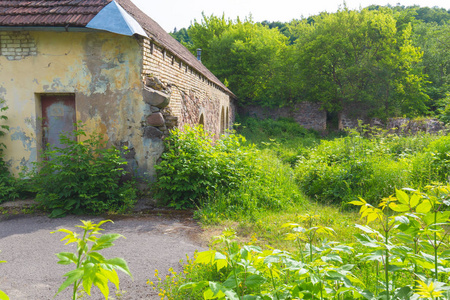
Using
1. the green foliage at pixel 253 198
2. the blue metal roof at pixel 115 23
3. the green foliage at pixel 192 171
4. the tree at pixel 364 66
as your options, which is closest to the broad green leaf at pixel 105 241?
the green foliage at pixel 253 198

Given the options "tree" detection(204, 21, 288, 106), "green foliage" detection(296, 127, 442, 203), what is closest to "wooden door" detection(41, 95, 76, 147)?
"green foliage" detection(296, 127, 442, 203)

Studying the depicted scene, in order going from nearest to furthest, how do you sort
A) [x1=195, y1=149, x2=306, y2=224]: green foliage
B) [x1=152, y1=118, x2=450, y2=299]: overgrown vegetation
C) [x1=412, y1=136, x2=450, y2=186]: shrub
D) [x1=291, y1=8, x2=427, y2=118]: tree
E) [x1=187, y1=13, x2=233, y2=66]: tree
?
[x1=152, y1=118, x2=450, y2=299]: overgrown vegetation
[x1=195, y1=149, x2=306, y2=224]: green foliage
[x1=412, y1=136, x2=450, y2=186]: shrub
[x1=291, y1=8, x2=427, y2=118]: tree
[x1=187, y1=13, x2=233, y2=66]: tree

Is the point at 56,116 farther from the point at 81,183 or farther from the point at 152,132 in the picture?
the point at 152,132

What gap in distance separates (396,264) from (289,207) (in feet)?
14.5

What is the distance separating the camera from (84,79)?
19.5 ft

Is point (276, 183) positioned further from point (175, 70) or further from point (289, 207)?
point (175, 70)

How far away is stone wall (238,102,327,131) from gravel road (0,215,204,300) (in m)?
18.7

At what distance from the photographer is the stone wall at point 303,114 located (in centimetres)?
2236

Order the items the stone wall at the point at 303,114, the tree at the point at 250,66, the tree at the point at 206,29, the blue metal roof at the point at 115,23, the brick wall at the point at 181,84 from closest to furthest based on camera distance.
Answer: the blue metal roof at the point at 115,23, the brick wall at the point at 181,84, the stone wall at the point at 303,114, the tree at the point at 250,66, the tree at the point at 206,29

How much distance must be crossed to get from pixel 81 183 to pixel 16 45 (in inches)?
123

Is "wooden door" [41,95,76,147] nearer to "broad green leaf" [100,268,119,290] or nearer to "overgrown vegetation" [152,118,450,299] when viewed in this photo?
"overgrown vegetation" [152,118,450,299]

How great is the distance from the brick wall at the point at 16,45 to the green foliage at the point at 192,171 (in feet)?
10.7

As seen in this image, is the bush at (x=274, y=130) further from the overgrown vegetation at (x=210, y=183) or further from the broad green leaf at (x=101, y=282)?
the broad green leaf at (x=101, y=282)

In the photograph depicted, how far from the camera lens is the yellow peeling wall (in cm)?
589
